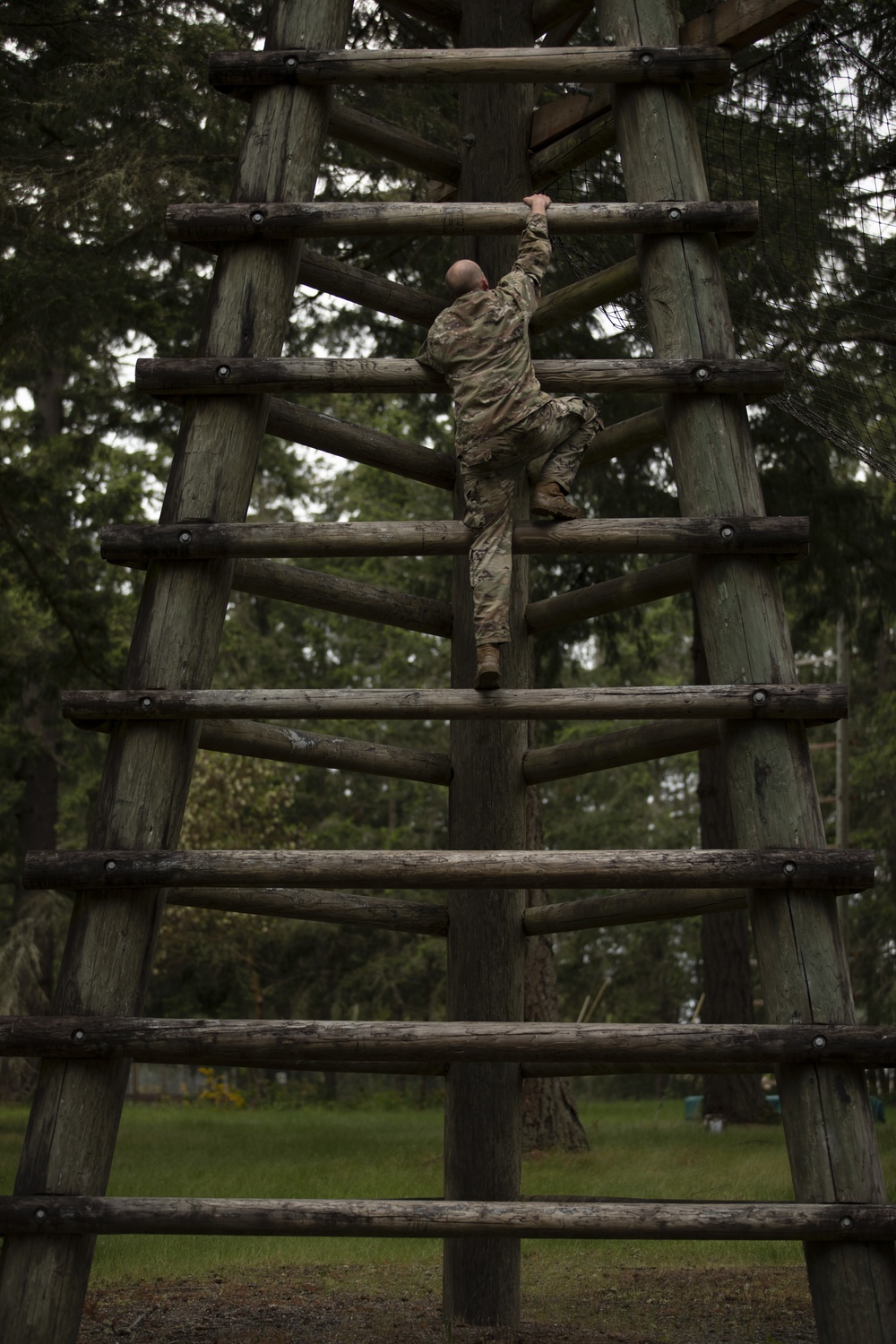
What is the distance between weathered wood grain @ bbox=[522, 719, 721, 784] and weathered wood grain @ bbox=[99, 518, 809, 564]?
0.61 metres

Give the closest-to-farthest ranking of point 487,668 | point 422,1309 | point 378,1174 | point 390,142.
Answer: point 487,668 → point 390,142 → point 422,1309 → point 378,1174

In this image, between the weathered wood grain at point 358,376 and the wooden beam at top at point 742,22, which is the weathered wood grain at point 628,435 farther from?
the wooden beam at top at point 742,22

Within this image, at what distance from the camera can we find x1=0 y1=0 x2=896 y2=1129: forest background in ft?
27.0

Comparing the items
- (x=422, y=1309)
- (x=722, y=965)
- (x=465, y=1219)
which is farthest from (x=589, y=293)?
(x=722, y=965)

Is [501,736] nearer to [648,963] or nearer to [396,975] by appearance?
[396,975]

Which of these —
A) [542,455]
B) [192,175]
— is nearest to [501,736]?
[542,455]

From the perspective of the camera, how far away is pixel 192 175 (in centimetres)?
1065

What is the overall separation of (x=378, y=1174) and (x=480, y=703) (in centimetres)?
817

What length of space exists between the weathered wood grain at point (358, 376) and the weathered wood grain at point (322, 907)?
5.39 ft

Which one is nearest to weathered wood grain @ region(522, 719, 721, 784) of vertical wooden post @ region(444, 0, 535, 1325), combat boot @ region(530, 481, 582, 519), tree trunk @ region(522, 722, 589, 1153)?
vertical wooden post @ region(444, 0, 535, 1325)

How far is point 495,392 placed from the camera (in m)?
4.51

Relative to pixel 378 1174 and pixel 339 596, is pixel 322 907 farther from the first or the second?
pixel 378 1174

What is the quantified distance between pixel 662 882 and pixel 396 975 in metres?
23.5

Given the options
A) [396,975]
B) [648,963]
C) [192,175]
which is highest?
[648,963]
